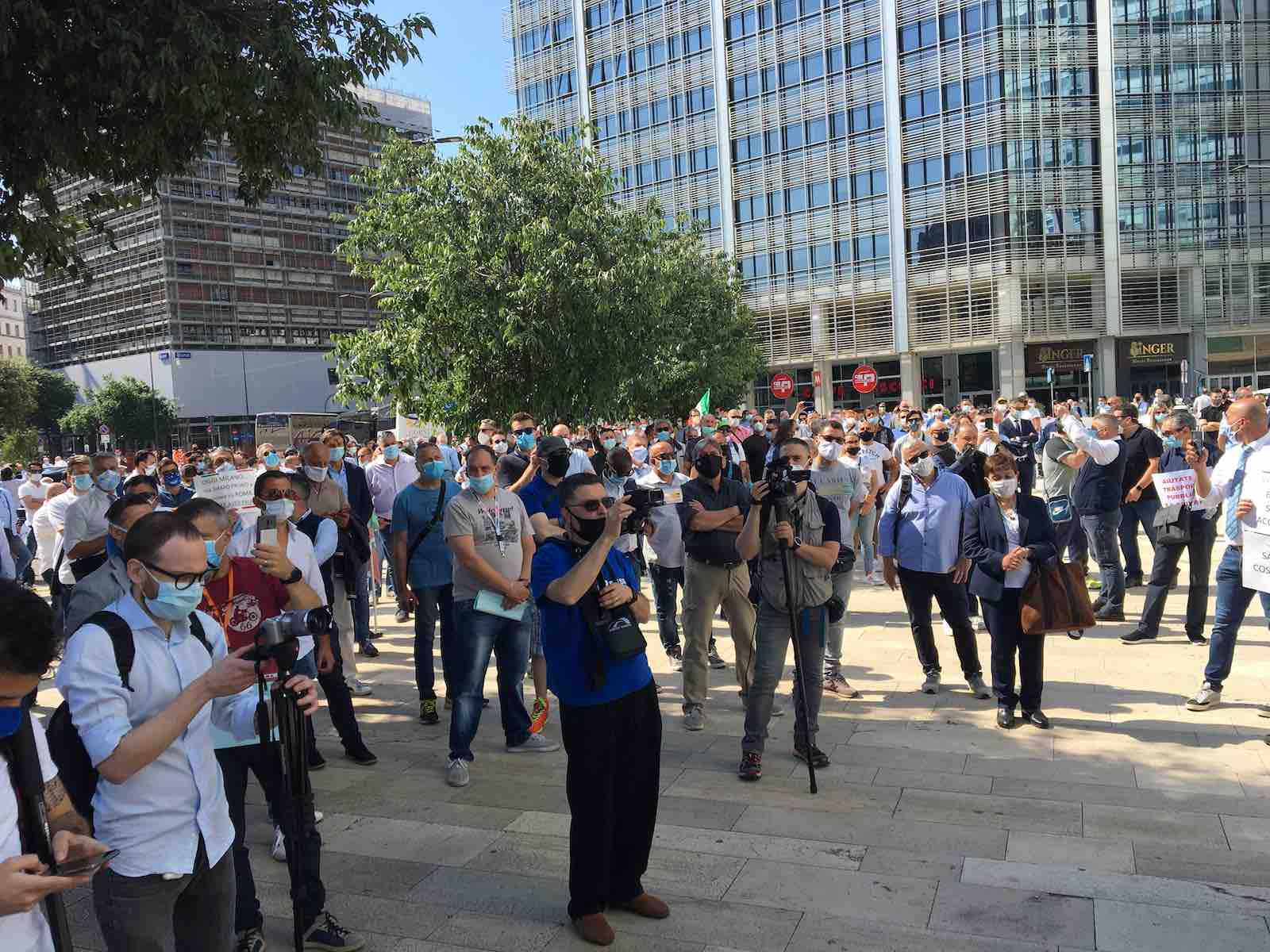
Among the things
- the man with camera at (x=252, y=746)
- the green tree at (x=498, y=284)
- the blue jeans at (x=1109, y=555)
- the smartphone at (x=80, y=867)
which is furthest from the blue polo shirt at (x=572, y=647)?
the green tree at (x=498, y=284)

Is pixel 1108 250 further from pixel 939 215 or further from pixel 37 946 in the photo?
pixel 37 946

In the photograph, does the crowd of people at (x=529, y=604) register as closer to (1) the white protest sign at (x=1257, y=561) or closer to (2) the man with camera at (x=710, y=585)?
(2) the man with camera at (x=710, y=585)

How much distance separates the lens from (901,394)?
4841 cm

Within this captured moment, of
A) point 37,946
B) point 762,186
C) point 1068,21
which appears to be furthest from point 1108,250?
point 37,946

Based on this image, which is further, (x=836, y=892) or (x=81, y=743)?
(x=836, y=892)

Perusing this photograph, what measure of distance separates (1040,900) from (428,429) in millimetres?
15709

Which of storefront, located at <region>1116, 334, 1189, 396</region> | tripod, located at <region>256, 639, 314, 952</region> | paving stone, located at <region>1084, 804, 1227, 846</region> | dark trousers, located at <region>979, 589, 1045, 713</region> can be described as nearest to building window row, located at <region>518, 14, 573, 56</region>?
storefront, located at <region>1116, 334, 1189, 396</region>

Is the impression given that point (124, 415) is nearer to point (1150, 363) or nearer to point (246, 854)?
point (1150, 363)

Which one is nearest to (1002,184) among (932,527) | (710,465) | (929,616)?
(932,527)

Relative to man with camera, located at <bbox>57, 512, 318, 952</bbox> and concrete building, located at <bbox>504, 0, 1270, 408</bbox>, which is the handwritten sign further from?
concrete building, located at <bbox>504, 0, 1270, 408</bbox>

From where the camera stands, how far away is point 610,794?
13.5ft

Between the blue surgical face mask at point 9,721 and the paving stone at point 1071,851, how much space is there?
4.16 m

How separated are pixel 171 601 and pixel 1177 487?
790 cm

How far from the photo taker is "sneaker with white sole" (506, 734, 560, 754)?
21.8ft
